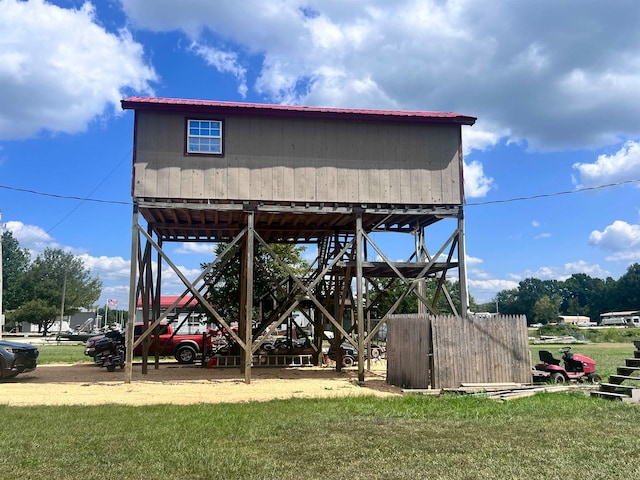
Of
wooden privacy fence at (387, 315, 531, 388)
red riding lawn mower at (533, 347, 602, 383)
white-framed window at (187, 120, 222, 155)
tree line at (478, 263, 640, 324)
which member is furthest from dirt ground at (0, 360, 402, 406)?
tree line at (478, 263, 640, 324)

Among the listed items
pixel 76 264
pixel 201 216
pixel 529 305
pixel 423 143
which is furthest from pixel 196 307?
pixel 529 305

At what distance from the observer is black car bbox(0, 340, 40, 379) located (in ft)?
49.5

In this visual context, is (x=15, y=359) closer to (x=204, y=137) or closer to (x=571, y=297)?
(x=204, y=137)

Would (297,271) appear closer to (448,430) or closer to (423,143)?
(423,143)

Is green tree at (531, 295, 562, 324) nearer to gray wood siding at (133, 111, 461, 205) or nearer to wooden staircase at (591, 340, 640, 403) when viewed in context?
gray wood siding at (133, 111, 461, 205)

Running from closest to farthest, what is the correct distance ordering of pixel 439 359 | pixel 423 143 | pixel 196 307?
pixel 439 359
pixel 423 143
pixel 196 307

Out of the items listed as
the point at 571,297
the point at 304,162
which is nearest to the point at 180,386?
the point at 304,162

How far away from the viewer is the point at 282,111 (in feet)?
50.3

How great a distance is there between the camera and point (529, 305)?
378 feet

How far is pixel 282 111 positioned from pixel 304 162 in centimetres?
152

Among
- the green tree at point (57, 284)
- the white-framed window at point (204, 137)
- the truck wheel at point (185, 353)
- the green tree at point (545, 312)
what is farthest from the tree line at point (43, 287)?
the green tree at point (545, 312)

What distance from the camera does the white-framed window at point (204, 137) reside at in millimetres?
15188

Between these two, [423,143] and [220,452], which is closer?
[220,452]

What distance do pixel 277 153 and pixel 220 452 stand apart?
1012cm
